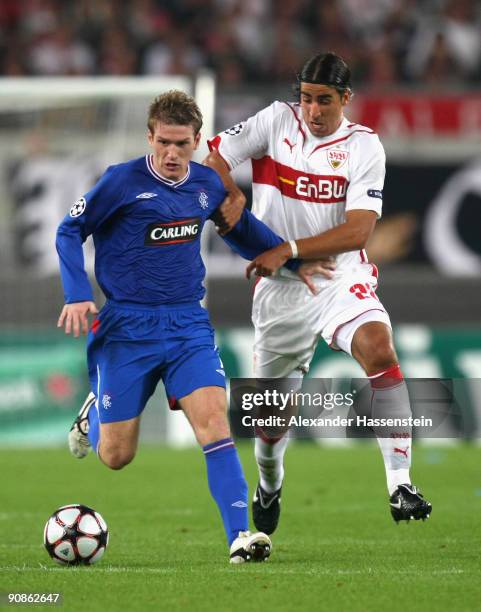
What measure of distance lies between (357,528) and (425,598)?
3046 mm

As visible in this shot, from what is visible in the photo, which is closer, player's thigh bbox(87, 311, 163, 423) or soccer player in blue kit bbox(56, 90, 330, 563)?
soccer player in blue kit bbox(56, 90, 330, 563)

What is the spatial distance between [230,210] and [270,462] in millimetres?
1706

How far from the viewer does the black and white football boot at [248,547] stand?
6.64 meters

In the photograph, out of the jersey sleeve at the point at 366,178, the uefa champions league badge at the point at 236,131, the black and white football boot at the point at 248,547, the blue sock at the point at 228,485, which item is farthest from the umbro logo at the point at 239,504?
the uefa champions league badge at the point at 236,131

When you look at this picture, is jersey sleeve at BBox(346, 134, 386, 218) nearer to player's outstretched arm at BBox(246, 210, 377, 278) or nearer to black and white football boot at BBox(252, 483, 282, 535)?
player's outstretched arm at BBox(246, 210, 377, 278)

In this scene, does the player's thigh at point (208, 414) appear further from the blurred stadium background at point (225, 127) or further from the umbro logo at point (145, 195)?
the blurred stadium background at point (225, 127)

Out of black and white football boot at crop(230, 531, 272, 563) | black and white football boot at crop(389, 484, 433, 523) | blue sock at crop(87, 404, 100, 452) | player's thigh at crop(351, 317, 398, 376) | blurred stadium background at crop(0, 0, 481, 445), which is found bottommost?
black and white football boot at crop(230, 531, 272, 563)

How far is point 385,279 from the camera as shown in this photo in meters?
15.0

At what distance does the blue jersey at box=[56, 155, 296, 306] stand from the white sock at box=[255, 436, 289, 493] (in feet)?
4.48

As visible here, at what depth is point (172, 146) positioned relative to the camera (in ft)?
22.4

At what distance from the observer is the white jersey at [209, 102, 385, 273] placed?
7594 millimetres

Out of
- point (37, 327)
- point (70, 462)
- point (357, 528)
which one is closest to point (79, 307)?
point (357, 528)

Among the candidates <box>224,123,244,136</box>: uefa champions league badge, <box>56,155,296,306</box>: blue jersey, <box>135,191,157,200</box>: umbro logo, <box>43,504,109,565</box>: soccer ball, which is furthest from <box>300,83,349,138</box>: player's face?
<box>43,504,109,565</box>: soccer ball

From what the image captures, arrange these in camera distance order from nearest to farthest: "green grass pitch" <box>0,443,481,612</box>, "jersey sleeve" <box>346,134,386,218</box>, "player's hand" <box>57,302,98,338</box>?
"green grass pitch" <box>0,443,481,612</box>, "player's hand" <box>57,302,98,338</box>, "jersey sleeve" <box>346,134,386,218</box>
